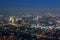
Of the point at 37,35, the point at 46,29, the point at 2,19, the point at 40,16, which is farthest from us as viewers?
the point at 40,16

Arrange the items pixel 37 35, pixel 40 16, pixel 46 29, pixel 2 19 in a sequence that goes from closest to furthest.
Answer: pixel 37 35 < pixel 46 29 < pixel 2 19 < pixel 40 16

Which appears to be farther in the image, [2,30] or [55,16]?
[55,16]

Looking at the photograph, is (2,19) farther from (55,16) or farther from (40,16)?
(55,16)

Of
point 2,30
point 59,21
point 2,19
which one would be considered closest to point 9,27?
point 2,30

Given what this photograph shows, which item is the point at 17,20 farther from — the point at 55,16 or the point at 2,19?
the point at 55,16

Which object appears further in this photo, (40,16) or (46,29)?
(40,16)

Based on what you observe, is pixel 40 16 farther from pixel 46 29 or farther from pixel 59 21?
pixel 46 29

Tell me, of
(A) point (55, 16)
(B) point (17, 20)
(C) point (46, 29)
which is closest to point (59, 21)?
(A) point (55, 16)
